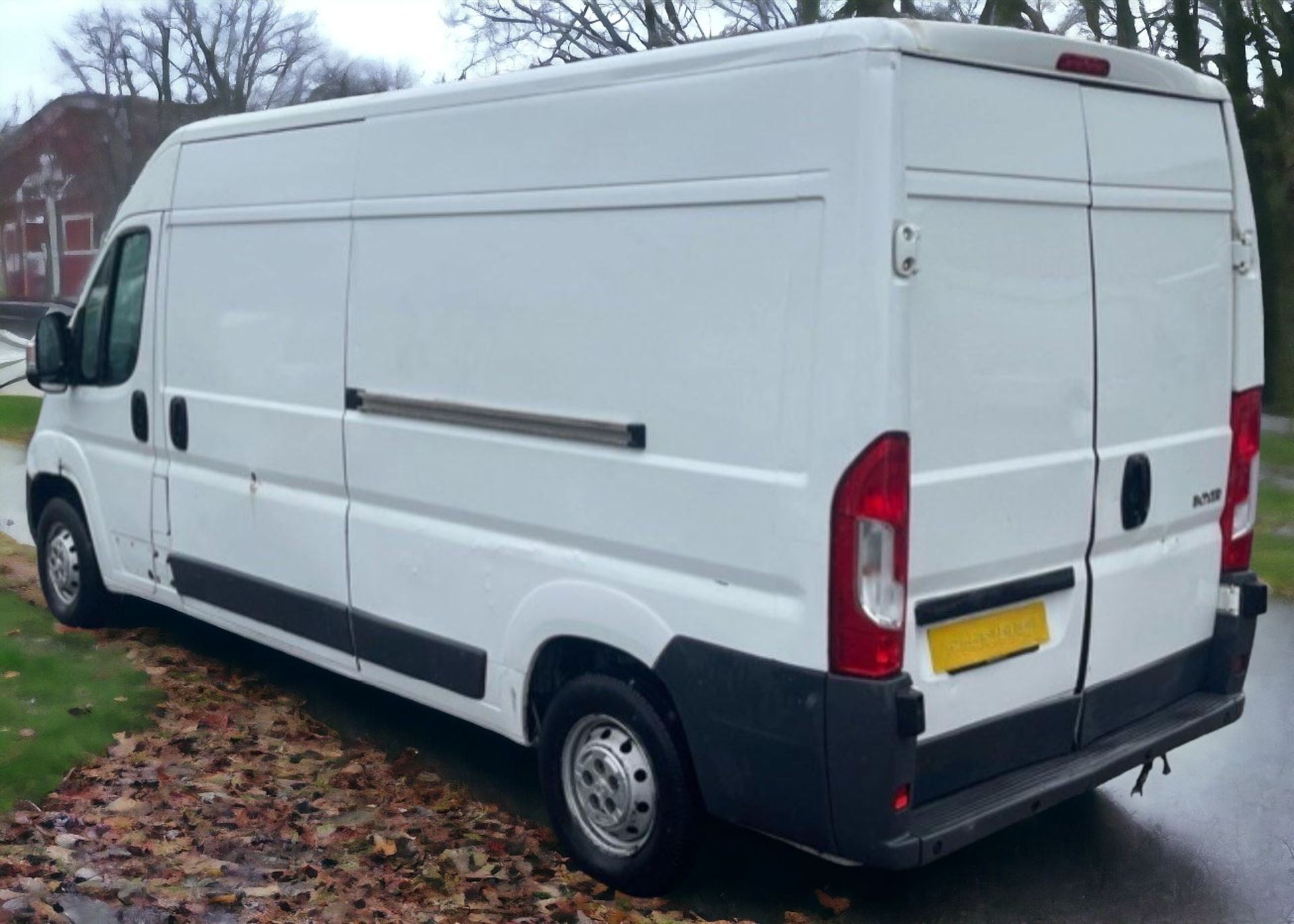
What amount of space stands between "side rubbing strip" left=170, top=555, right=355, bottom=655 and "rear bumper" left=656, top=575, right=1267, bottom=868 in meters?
1.87

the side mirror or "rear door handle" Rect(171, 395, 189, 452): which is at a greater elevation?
the side mirror

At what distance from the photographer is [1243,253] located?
17.7 ft

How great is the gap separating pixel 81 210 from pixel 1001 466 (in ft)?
204

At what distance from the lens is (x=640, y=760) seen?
489 cm

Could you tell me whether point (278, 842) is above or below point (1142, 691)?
below

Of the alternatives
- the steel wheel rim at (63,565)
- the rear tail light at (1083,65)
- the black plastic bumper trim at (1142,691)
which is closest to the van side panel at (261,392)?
the steel wheel rim at (63,565)

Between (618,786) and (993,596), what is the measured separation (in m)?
1.32

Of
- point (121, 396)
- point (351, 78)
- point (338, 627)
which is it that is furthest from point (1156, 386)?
point (351, 78)

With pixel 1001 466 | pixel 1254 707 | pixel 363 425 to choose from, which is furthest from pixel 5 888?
pixel 1254 707

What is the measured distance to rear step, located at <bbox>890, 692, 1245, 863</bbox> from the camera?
4.38 m

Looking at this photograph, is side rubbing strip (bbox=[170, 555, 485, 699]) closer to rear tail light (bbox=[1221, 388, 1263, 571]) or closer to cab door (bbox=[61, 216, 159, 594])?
cab door (bbox=[61, 216, 159, 594])

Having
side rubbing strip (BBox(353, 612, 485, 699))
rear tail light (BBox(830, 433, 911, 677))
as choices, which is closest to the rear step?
rear tail light (BBox(830, 433, 911, 677))

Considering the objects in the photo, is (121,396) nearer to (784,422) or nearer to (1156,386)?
(784,422)

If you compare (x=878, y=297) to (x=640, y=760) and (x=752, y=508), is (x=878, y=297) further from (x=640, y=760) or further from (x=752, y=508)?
(x=640, y=760)
